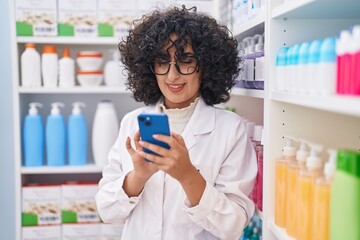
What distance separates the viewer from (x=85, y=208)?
2.33 meters

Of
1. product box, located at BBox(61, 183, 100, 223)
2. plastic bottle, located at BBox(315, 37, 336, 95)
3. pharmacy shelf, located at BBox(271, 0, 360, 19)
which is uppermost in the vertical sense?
pharmacy shelf, located at BBox(271, 0, 360, 19)

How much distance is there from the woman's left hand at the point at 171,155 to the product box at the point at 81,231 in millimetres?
1279

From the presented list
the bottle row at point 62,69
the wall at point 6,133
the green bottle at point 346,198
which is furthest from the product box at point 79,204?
the green bottle at point 346,198

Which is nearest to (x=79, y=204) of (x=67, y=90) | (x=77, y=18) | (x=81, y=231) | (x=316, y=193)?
(x=81, y=231)

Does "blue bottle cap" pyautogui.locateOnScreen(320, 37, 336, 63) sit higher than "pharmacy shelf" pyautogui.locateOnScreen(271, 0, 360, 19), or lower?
lower

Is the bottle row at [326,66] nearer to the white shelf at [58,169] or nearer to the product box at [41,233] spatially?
the white shelf at [58,169]

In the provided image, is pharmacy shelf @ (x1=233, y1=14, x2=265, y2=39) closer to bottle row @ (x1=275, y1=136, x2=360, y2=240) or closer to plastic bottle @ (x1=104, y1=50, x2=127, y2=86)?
bottle row @ (x1=275, y1=136, x2=360, y2=240)

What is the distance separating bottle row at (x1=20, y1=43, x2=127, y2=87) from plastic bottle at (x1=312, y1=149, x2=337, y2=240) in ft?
5.11

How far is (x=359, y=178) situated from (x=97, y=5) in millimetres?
1824

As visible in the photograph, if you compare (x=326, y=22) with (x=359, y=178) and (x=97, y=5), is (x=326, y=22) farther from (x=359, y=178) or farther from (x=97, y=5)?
(x=97, y=5)

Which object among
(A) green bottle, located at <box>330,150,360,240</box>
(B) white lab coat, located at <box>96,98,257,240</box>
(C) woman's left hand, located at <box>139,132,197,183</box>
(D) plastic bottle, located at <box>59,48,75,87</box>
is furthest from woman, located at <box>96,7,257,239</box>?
(D) plastic bottle, located at <box>59,48,75,87</box>

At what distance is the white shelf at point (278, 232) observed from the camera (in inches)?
46.2

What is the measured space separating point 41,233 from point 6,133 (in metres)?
0.64

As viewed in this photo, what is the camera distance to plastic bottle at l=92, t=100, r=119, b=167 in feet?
7.61
